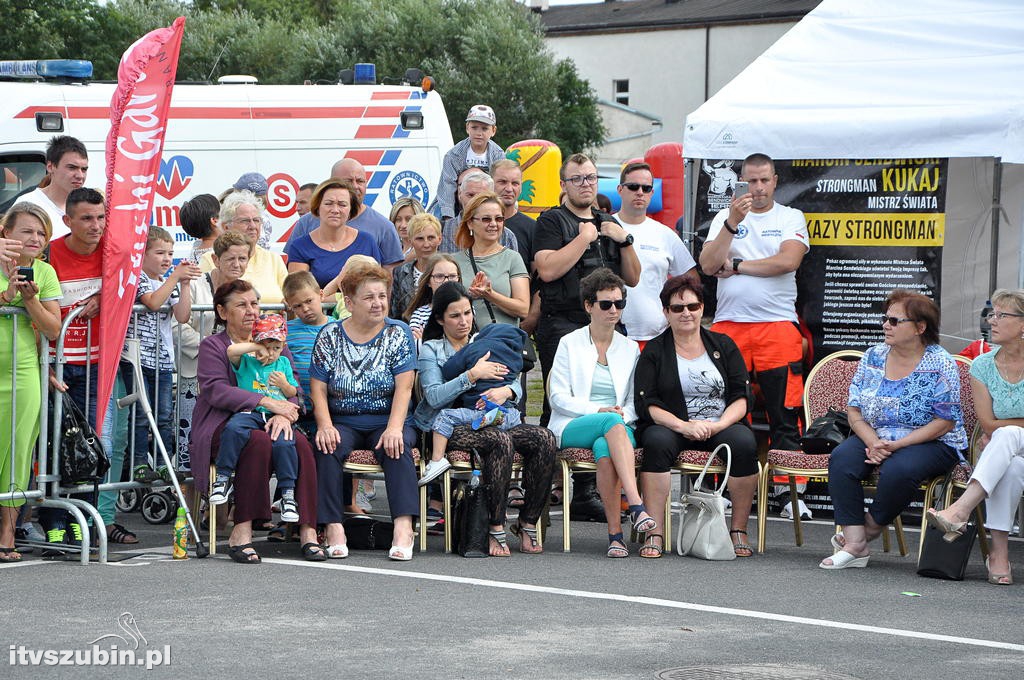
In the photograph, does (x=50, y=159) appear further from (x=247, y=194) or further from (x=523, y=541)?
(x=523, y=541)

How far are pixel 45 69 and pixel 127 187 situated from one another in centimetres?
519

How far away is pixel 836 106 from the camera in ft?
30.8

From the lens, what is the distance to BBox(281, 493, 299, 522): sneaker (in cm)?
745

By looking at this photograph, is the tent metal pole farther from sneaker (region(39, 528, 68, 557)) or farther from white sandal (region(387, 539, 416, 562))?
sneaker (region(39, 528, 68, 557))

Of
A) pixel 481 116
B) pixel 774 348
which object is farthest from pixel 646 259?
pixel 481 116

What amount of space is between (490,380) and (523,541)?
0.91m

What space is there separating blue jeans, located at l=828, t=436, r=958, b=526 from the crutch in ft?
11.2

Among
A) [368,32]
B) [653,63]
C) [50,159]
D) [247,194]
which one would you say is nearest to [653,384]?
[247,194]

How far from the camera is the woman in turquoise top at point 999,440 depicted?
24.0 ft

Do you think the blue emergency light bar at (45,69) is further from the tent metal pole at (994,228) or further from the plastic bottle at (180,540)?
the tent metal pole at (994,228)

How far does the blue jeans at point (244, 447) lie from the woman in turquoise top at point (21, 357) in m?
0.96

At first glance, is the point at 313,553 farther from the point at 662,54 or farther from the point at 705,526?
the point at 662,54

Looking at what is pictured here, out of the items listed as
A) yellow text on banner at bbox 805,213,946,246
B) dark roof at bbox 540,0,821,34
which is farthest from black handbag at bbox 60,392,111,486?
dark roof at bbox 540,0,821,34

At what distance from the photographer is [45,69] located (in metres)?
12.1
